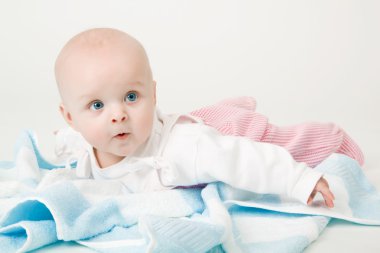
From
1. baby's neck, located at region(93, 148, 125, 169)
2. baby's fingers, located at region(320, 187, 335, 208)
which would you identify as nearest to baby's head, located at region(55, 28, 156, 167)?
baby's neck, located at region(93, 148, 125, 169)

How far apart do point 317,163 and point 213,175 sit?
56cm

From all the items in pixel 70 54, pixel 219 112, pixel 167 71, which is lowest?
pixel 167 71

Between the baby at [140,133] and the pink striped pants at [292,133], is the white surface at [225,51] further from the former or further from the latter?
the baby at [140,133]

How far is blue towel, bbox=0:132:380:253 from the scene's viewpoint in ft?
6.49

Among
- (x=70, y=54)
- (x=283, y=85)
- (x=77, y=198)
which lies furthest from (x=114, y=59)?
(x=283, y=85)

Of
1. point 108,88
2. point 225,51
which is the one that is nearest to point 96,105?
point 108,88

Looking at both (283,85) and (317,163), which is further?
(283,85)

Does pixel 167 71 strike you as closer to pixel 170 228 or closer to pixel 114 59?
pixel 114 59

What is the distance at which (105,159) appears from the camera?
2514 mm

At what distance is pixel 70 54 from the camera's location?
7.52ft

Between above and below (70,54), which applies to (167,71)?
below

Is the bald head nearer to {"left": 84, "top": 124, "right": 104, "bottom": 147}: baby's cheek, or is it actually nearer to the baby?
the baby

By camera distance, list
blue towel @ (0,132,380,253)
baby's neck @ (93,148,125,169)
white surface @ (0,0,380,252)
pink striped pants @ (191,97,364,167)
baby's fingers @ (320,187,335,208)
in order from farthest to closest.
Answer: white surface @ (0,0,380,252) → pink striped pants @ (191,97,364,167) → baby's neck @ (93,148,125,169) → baby's fingers @ (320,187,335,208) → blue towel @ (0,132,380,253)

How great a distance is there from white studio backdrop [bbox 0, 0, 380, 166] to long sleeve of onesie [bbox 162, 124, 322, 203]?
1.50 metres
